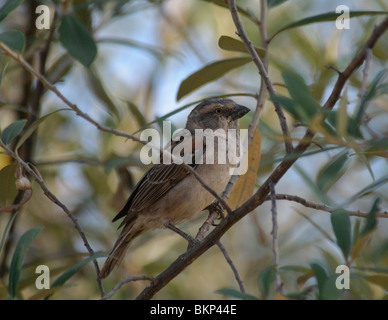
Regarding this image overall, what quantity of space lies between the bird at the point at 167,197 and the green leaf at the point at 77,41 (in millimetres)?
1272

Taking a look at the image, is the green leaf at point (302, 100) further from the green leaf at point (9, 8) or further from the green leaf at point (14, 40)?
the green leaf at point (9, 8)

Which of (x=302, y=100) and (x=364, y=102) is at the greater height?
(x=302, y=100)

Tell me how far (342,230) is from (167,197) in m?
2.69

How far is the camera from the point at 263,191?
272 centimetres

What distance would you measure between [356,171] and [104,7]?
117 inches

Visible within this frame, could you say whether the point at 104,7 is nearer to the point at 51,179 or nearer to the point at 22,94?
the point at 22,94

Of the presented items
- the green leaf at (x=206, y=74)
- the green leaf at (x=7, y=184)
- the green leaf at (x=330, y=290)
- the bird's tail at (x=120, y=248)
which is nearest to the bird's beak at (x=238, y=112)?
the bird's tail at (x=120, y=248)

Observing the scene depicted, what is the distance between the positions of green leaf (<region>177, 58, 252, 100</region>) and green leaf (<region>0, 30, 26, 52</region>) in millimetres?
1019

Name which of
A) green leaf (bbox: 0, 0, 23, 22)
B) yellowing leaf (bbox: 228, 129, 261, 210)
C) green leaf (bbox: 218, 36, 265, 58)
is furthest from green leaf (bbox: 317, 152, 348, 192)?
green leaf (bbox: 0, 0, 23, 22)

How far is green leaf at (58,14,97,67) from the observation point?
371cm

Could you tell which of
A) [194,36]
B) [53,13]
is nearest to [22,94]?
[53,13]

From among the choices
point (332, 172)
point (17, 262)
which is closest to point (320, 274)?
point (332, 172)

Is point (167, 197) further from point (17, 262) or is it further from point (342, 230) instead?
point (342, 230)

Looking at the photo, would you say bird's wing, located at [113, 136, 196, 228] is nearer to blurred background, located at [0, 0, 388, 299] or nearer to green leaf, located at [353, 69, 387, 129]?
blurred background, located at [0, 0, 388, 299]
